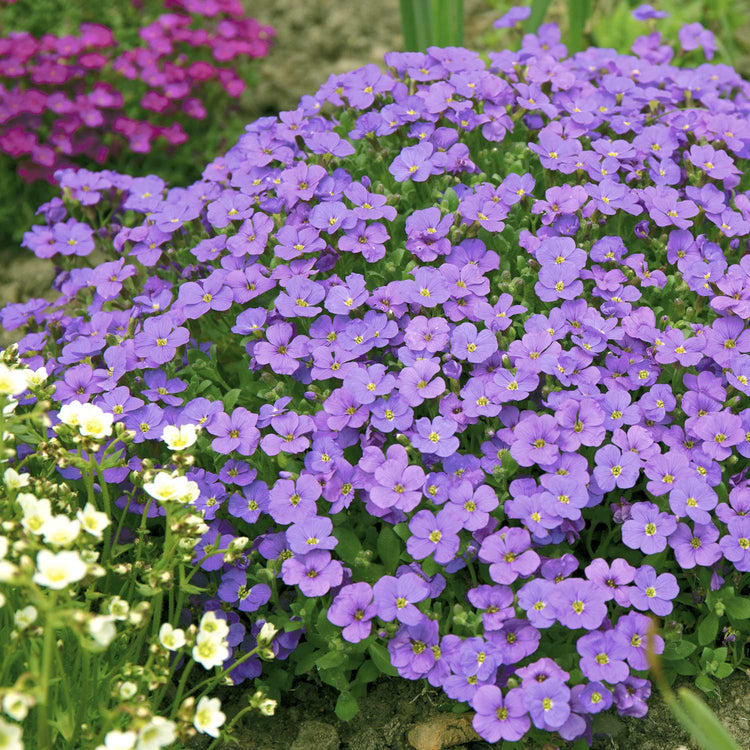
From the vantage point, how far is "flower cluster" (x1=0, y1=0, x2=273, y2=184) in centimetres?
453

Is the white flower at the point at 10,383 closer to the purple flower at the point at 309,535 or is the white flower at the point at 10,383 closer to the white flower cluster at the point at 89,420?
the white flower cluster at the point at 89,420

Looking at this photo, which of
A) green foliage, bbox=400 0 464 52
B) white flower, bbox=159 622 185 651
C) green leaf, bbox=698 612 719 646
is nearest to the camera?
white flower, bbox=159 622 185 651

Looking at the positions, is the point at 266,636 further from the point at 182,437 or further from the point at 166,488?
the point at 182,437

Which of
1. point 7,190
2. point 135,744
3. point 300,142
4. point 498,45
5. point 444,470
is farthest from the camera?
point 498,45

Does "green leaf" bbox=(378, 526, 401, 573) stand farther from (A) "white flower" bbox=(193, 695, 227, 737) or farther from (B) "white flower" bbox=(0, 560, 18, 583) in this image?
(B) "white flower" bbox=(0, 560, 18, 583)

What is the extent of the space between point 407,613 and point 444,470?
439 mm

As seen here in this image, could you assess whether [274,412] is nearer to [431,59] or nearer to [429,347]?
[429,347]

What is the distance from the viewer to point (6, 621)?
2.32m

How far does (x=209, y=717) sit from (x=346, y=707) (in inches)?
20.8

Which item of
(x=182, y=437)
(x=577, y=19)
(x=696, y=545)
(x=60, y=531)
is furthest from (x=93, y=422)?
(x=577, y=19)

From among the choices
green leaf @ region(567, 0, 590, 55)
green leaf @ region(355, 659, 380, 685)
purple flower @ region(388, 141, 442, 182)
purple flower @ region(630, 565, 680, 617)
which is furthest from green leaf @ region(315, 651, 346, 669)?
green leaf @ region(567, 0, 590, 55)

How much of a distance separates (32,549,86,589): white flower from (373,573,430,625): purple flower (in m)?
0.81

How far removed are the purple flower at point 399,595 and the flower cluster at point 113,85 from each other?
312 centimetres

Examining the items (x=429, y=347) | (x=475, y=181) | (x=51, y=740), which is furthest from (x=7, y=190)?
(x=51, y=740)
